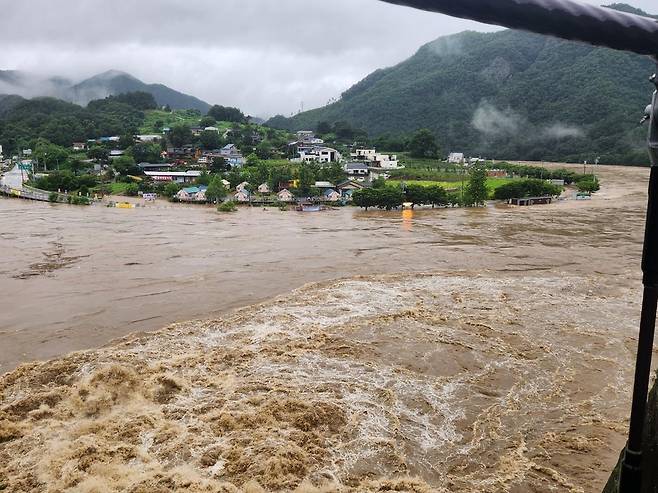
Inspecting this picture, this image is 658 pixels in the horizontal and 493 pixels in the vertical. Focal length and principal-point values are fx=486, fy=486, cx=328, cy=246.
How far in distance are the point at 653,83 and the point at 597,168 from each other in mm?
67369

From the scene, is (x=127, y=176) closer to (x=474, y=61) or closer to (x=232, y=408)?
(x=232, y=408)

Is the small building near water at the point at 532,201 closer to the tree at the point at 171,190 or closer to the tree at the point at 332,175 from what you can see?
the tree at the point at 332,175

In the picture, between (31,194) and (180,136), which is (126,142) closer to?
(180,136)

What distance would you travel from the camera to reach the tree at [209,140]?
59594 mm

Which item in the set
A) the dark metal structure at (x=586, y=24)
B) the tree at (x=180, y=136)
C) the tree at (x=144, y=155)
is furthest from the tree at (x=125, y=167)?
the dark metal structure at (x=586, y=24)

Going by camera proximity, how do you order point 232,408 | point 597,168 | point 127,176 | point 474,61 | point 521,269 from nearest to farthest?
point 232,408, point 521,269, point 127,176, point 597,168, point 474,61

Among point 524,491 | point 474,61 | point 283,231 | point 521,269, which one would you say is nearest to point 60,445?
point 524,491

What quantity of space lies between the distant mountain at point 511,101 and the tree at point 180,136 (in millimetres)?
37671

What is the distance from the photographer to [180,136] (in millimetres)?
59969

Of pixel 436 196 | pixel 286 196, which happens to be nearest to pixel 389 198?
pixel 436 196

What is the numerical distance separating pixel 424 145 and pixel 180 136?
98.5 ft

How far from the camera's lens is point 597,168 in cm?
5938

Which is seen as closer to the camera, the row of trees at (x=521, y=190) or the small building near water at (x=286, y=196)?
the small building near water at (x=286, y=196)

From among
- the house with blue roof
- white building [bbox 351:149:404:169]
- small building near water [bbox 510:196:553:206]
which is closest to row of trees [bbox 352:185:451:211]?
small building near water [bbox 510:196:553:206]
